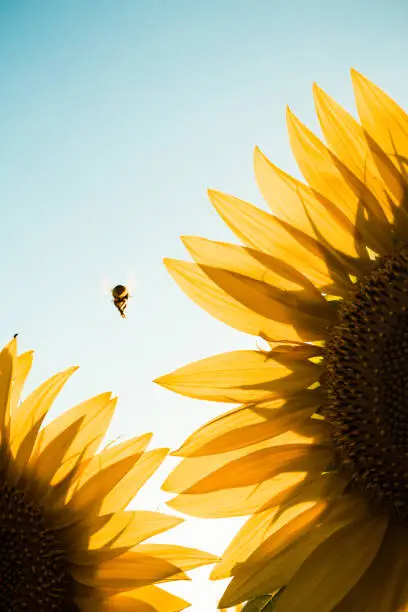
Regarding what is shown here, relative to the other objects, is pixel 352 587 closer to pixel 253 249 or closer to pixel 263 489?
pixel 263 489

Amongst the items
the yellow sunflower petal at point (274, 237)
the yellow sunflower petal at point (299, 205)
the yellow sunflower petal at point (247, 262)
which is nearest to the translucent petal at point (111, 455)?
the yellow sunflower petal at point (247, 262)

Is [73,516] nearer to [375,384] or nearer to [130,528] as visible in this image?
[130,528]

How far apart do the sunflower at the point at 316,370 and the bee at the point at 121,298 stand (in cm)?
237

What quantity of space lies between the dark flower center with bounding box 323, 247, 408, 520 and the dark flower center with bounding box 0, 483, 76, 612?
94 centimetres

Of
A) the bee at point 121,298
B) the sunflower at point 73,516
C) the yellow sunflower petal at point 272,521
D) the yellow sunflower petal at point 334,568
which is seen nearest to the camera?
the yellow sunflower petal at point 334,568

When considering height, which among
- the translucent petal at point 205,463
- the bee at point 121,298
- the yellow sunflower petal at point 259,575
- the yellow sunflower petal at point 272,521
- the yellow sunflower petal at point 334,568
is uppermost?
the bee at point 121,298

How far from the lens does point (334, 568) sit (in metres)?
1.87

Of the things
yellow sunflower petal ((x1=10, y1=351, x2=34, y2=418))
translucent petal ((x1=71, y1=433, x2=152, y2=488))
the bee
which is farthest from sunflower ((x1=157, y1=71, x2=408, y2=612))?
the bee

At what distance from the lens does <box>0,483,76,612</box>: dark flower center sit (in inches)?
81.6

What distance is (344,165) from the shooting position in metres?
2.05

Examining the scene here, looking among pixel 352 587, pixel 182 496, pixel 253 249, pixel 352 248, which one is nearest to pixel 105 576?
pixel 182 496

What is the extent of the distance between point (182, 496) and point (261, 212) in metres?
0.86

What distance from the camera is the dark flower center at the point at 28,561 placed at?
2072 millimetres

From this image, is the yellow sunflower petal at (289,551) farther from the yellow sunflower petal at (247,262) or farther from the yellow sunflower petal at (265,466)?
the yellow sunflower petal at (247,262)
